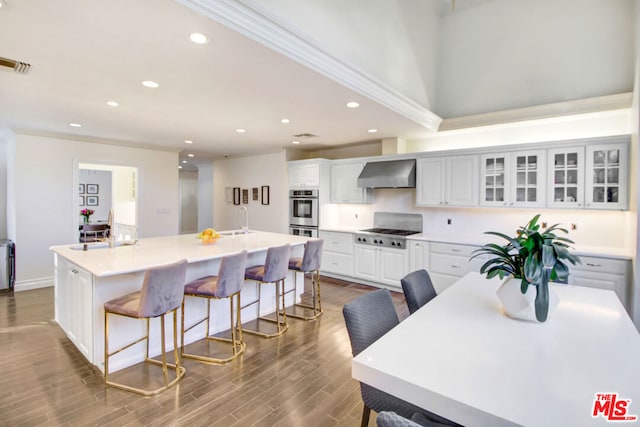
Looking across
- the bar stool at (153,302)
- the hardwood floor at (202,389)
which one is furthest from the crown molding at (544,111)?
the bar stool at (153,302)

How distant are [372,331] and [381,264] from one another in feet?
11.6

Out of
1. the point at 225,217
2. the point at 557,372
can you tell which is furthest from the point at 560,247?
the point at 225,217

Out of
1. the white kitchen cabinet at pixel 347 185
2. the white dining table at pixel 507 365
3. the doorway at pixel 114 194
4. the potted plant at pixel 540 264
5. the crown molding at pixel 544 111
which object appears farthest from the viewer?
the doorway at pixel 114 194

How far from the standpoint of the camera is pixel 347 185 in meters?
5.98

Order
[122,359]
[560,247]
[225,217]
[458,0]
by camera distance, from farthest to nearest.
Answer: [225,217], [458,0], [122,359], [560,247]

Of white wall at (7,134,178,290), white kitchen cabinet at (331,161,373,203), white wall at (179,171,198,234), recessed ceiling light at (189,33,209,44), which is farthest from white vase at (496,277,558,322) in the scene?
white wall at (179,171,198,234)

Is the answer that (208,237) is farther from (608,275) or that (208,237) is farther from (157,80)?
(608,275)

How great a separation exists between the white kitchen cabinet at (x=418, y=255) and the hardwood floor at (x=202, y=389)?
75.5 inches

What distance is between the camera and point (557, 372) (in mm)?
1151

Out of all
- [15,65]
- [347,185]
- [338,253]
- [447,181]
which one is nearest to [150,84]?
[15,65]

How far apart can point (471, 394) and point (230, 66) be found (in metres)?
2.69

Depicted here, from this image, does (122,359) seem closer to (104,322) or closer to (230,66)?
(104,322)

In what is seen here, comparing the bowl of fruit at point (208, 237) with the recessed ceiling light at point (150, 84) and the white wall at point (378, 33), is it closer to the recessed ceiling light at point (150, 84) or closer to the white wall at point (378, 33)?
the recessed ceiling light at point (150, 84)

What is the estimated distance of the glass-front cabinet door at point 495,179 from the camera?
14.0 ft
